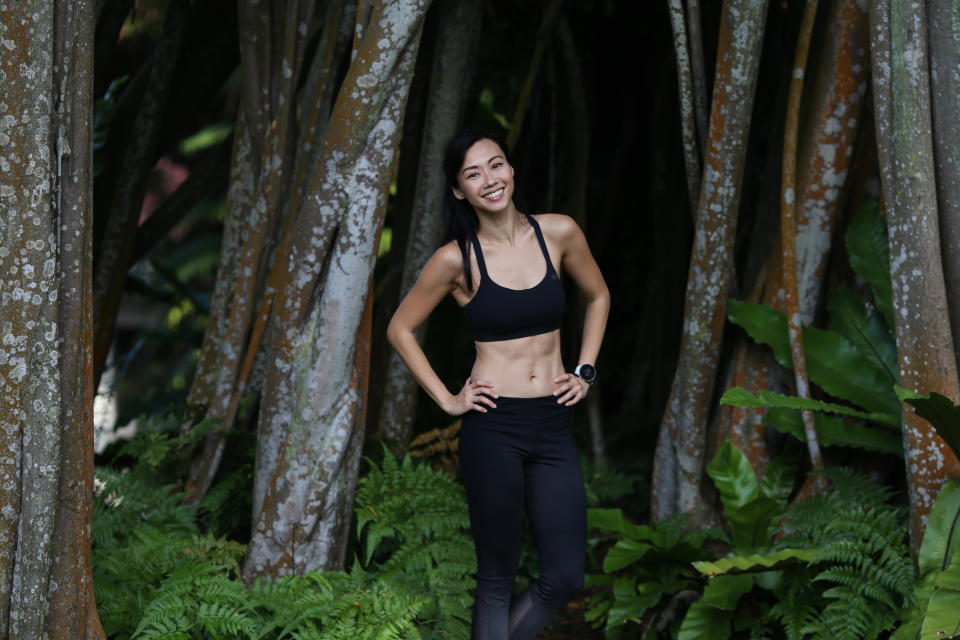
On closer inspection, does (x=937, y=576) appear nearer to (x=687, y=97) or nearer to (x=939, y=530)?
(x=939, y=530)

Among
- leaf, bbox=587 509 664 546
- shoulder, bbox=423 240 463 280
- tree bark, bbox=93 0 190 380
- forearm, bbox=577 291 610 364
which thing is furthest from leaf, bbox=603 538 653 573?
tree bark, bbox=93 0 190 380

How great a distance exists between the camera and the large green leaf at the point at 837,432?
3.38m

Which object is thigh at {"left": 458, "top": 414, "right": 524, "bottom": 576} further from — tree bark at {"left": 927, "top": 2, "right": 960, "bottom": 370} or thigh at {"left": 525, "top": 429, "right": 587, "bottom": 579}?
tree bark at {"left": 927, "top": 2, "right": 960, "bottom": 370}

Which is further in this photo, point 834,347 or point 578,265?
point 834,347

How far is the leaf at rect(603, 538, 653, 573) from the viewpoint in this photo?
3.35 metres

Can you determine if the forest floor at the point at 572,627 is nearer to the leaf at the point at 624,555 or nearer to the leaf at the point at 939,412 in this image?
the leaf at the point at 624,555

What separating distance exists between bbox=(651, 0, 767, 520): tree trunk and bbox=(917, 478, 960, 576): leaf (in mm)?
1028

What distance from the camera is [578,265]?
297cm

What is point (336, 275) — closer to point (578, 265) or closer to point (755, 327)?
point (578, 265)

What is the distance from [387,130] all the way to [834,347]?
182 cm

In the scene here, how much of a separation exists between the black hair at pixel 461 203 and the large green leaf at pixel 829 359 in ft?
4.23

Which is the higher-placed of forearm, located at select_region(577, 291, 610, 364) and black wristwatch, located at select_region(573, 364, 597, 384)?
forearm, located at select_region(577, 291, 610, 364)

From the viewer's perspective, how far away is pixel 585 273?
118 inches

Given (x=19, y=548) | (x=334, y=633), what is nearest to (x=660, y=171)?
(x=334, y=633)
